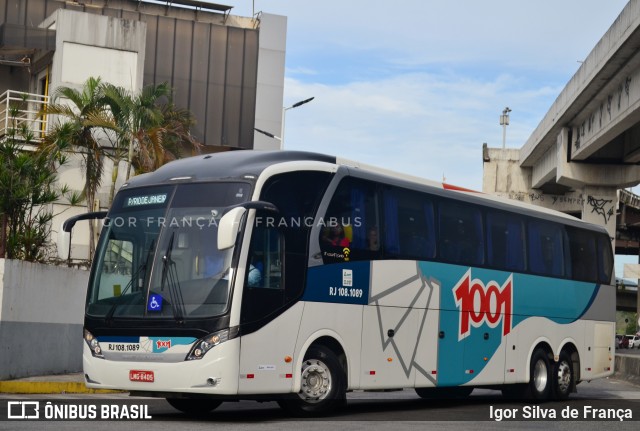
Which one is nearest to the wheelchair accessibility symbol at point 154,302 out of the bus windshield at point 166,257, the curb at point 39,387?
the bus windshield at point 166,257

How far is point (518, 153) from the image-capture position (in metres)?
47.8

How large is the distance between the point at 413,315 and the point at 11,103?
20615 mm

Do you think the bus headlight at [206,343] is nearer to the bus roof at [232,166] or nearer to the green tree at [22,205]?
the bus roof at [232,166]

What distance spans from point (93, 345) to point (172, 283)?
1471 millimetres

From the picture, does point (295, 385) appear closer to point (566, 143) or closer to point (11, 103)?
point (11, 103)

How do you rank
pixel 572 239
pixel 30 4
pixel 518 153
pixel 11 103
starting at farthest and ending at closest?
pixel 518 153
pixel 30 4
pixel 11 103
pixel 572 239

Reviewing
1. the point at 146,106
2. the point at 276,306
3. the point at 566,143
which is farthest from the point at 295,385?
the point at 566,143

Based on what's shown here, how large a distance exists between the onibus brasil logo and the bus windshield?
5.33 m

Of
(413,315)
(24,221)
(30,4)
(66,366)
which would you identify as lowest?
(66,366)

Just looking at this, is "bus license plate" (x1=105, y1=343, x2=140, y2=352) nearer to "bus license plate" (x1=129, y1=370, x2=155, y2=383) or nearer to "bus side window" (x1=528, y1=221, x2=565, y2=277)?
"bus license plate" (x1=129, y1=370, x2=155, y2=383)

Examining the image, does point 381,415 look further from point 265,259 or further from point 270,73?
point 270,73

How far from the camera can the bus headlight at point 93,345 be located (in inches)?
549

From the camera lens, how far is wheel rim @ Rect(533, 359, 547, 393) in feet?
66.3

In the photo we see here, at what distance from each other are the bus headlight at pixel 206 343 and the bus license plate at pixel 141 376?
0.55m
